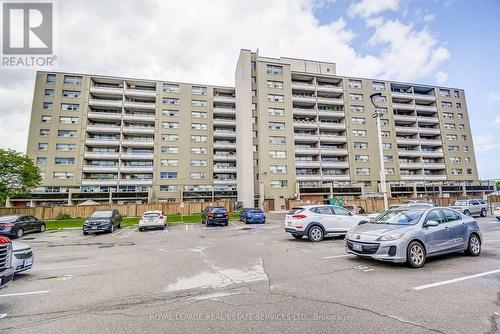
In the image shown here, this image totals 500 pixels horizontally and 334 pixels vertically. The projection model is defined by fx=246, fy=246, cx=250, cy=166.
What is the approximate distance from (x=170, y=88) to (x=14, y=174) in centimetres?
3120

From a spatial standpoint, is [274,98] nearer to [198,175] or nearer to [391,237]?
[198,175]

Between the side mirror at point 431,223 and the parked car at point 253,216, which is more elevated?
the side mirror at point 431,223

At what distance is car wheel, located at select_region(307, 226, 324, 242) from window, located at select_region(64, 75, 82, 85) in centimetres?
5785

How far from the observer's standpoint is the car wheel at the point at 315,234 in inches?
437

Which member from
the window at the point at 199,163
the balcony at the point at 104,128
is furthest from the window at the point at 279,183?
the balcony at the point at 104,128

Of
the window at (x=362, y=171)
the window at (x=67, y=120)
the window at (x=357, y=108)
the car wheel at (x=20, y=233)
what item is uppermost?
the window at (x=357, y=108)

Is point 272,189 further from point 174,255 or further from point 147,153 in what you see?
point 174,255

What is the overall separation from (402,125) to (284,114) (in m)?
30.6

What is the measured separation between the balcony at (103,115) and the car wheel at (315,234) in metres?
50.6

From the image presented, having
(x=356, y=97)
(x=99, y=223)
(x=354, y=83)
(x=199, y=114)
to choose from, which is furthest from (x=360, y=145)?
(x=99, y=223)

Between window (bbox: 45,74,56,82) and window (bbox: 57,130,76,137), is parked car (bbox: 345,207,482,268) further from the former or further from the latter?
window (bbox: 45,74,56,82)

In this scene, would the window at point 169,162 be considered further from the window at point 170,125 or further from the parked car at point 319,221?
the parked car at point 319,221

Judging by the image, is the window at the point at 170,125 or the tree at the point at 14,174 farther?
the window at the point at 170,125

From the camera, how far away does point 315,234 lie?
11.2 metres
